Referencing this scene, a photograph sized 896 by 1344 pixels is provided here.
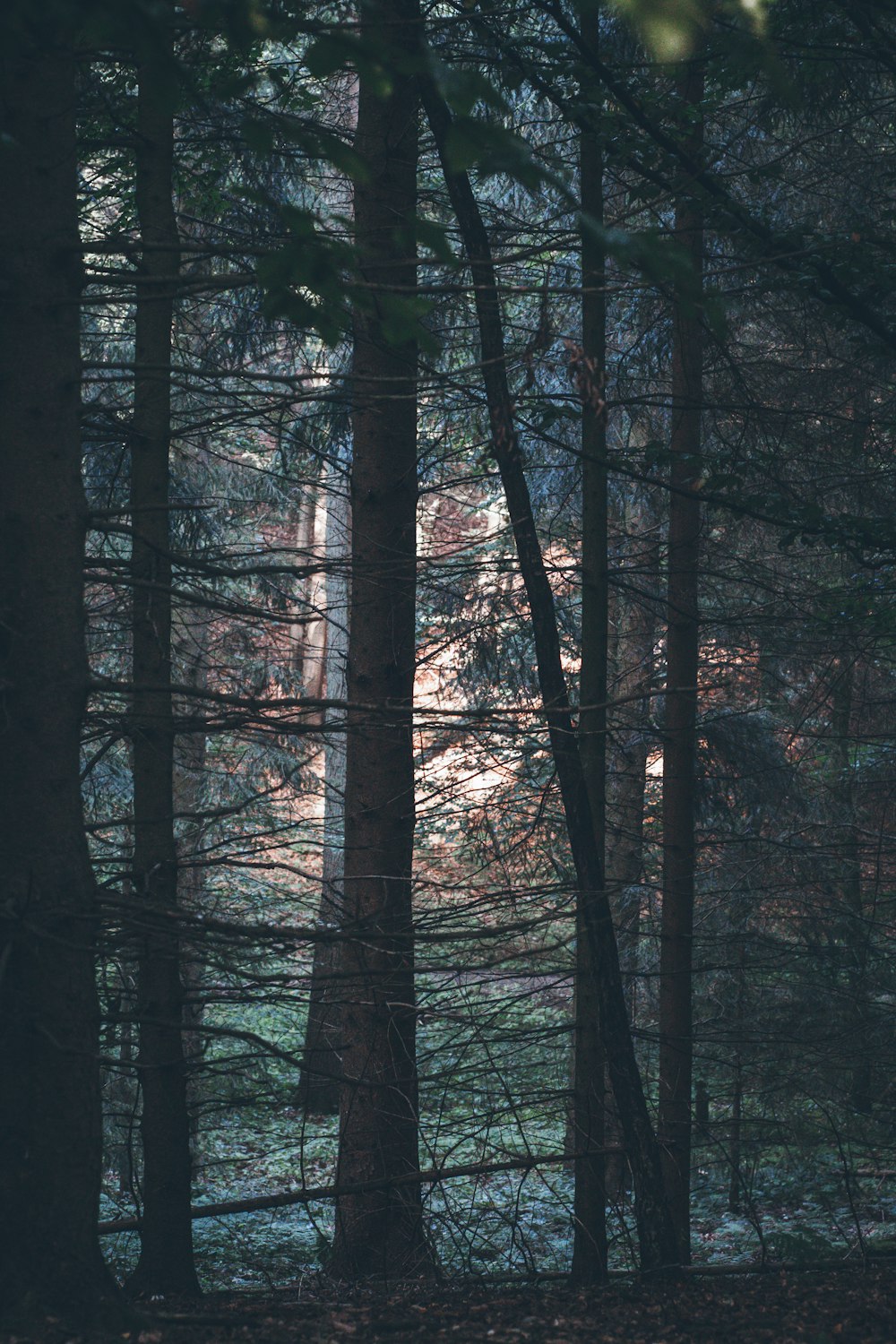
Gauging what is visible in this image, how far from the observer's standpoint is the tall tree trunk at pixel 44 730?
3537 millimetres

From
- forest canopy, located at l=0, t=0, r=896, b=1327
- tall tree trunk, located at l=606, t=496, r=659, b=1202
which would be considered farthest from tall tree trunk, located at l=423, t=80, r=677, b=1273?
tall tree trunk, located at l=606, t=496, r=659, b=1202

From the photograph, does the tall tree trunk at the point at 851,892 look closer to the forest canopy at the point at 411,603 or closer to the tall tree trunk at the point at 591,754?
the forest canopy at the point at 411,603

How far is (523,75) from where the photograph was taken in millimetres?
6309

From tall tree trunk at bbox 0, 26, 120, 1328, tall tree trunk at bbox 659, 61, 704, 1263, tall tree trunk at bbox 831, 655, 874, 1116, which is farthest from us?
tall tree trunk at bbox 831, 655, 874, 1116

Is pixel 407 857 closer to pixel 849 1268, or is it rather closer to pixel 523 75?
pixel 849 1268

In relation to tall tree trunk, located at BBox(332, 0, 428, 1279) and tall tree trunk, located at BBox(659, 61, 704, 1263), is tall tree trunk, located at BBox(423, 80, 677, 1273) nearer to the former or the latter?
tall tree trunk, located at BBox(332, 0, 428, 1279)

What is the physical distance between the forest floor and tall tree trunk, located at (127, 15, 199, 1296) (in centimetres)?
45

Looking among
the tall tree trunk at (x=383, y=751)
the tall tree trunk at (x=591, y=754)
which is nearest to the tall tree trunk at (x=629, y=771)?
the tall tree trunk at (x=591, y=754)

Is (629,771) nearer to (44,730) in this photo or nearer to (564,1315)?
(564,1315)

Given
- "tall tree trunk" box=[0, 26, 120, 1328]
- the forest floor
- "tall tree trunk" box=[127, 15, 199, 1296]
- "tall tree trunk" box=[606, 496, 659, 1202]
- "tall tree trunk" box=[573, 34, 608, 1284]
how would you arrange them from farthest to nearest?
"tall tree trunk" box=[606, 496, 659, 1202] < "tall tree trunk" box=[573, 34, 608, 1284] < "tall tree trunk" box=[127, 15, 199, 1296] < the forest floor < "tall tree trunk" box=[0, 26, 120, 1328]

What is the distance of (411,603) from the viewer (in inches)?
274

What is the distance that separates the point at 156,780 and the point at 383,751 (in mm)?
1321

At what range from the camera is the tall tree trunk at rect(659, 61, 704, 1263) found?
7883 mm

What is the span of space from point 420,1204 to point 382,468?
166 inches
